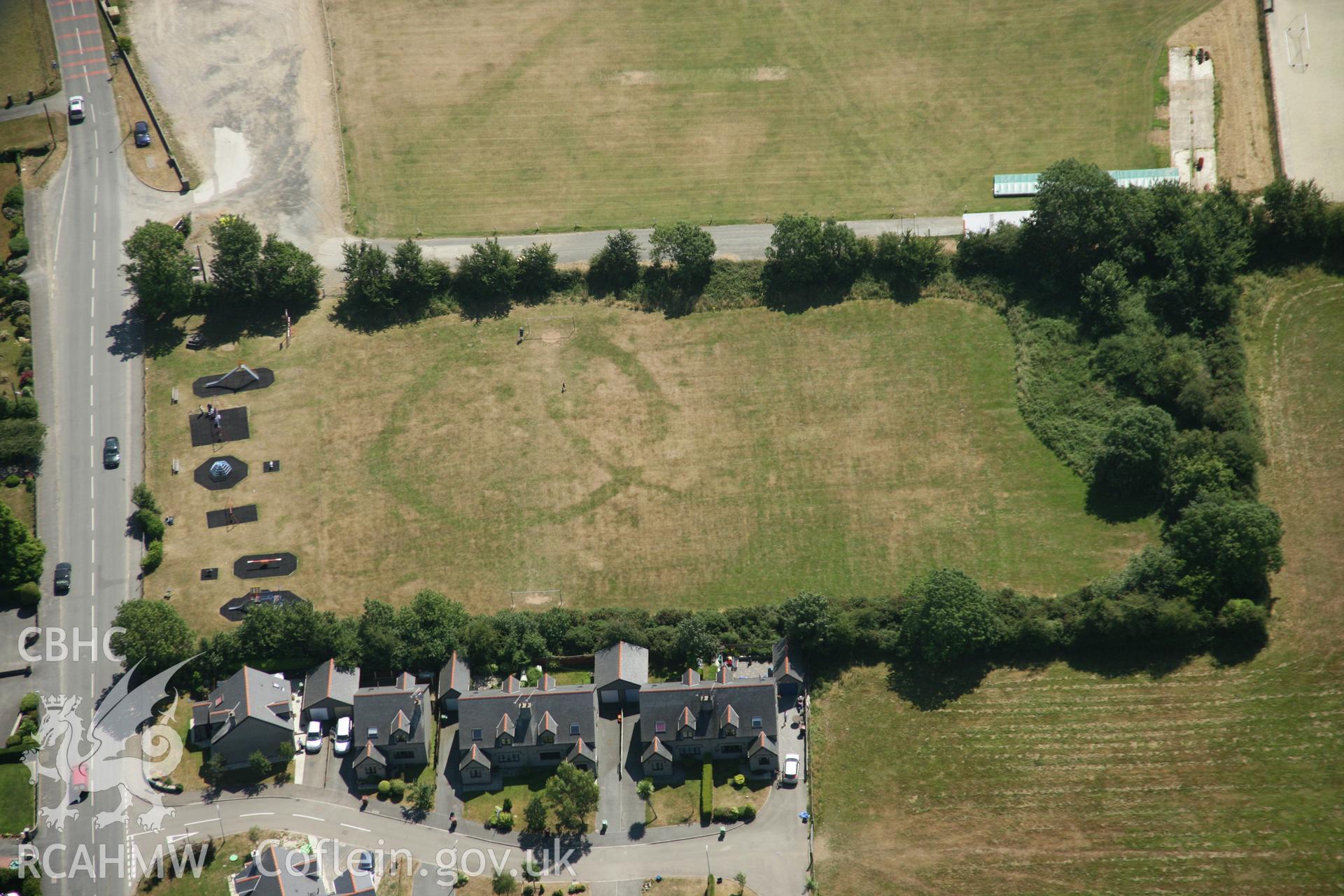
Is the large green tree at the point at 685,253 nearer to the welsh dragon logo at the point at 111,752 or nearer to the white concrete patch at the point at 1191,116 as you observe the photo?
the white concrete patch at the point at 1191,116

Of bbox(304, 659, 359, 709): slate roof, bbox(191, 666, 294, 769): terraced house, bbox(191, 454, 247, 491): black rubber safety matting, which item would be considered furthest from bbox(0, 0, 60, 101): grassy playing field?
bbox(304, 659, 359, 709): slate roof

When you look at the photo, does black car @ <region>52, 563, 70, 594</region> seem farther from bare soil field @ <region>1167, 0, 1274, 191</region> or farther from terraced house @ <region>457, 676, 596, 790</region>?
bare soil field @ <region>1167, 0, 1274, 191</region>

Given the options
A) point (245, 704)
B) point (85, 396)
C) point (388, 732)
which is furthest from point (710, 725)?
point (85, 396)

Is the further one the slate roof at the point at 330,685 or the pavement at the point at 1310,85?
the pavement at the point at 1310,85

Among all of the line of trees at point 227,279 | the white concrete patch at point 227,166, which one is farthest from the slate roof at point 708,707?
the white concrete patch at point 227,166

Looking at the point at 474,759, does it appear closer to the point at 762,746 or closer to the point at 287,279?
the point at 762,746
